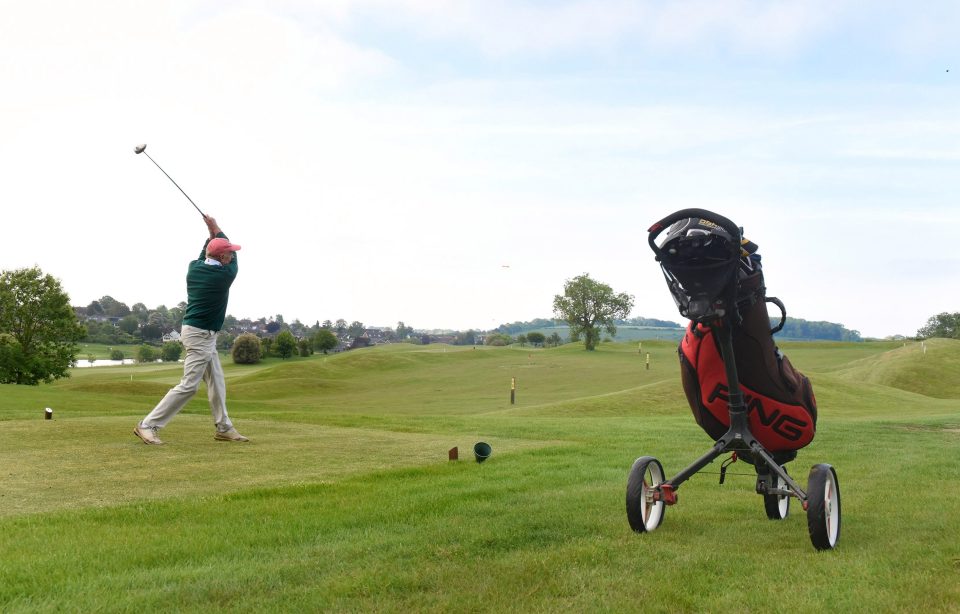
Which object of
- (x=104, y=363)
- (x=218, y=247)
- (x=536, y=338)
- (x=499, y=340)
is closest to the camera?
(x=218, y=247)

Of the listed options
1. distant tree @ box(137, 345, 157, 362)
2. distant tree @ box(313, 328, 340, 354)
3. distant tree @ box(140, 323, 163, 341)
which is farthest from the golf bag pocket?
distant tree @ box(140, 323, 163, 341)

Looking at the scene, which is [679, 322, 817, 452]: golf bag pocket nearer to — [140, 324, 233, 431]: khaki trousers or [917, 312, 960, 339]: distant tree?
[140, 324, 233, 431]: khaki trousers

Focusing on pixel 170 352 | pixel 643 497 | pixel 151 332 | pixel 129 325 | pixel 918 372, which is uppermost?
A: pixel 129 325

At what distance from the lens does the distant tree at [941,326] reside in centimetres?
16325

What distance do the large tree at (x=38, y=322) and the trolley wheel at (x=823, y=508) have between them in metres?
70.4

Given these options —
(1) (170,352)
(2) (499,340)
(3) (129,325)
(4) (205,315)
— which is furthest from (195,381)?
(3) (129,325)

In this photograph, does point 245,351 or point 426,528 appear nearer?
point 426,528

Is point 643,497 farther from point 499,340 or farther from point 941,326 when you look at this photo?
point 941,326

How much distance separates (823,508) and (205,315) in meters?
8.54

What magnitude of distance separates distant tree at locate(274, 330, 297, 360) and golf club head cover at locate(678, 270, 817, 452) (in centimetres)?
11749

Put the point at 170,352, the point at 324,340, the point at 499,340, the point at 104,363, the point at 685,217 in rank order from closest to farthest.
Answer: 1. the point at 685,217
2. the point at 104,363
3. the point at 324,340
4. the point at 170,352
5. the point at 499,340

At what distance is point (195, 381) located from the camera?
1142cm

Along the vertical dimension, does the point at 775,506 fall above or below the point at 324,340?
below

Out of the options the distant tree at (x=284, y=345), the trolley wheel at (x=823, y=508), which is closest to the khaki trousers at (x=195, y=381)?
the trolley wheel at (x=823, y=508)
